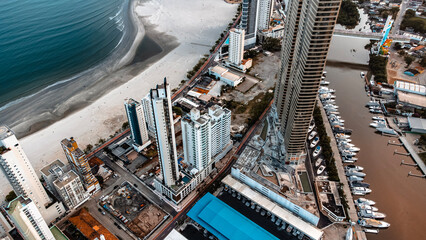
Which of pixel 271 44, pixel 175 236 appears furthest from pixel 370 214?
pixel 271 44

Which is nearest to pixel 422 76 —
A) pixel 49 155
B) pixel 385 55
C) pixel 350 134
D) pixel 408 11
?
pixel 385 55

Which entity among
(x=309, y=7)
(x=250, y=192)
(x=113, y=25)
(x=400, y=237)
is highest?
→ (x=309, y=7)

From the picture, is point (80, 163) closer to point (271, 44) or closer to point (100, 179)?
point (100, 179)

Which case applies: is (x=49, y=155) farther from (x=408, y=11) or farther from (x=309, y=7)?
(x=408, y=11)

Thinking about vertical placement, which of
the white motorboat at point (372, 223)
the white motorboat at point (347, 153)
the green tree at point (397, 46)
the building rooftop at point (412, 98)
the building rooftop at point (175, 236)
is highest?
the green tree at point (397, 46)

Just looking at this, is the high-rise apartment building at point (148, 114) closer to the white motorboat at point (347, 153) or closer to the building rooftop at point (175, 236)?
the building rooftop at point (175, 236)

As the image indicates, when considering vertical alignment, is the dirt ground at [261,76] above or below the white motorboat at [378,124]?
above

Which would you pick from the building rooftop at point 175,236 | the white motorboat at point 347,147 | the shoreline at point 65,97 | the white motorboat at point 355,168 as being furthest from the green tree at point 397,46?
the building rooftop at point 175,236

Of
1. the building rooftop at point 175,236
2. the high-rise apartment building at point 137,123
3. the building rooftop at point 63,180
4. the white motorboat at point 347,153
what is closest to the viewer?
the building rooftop at point 175,236
